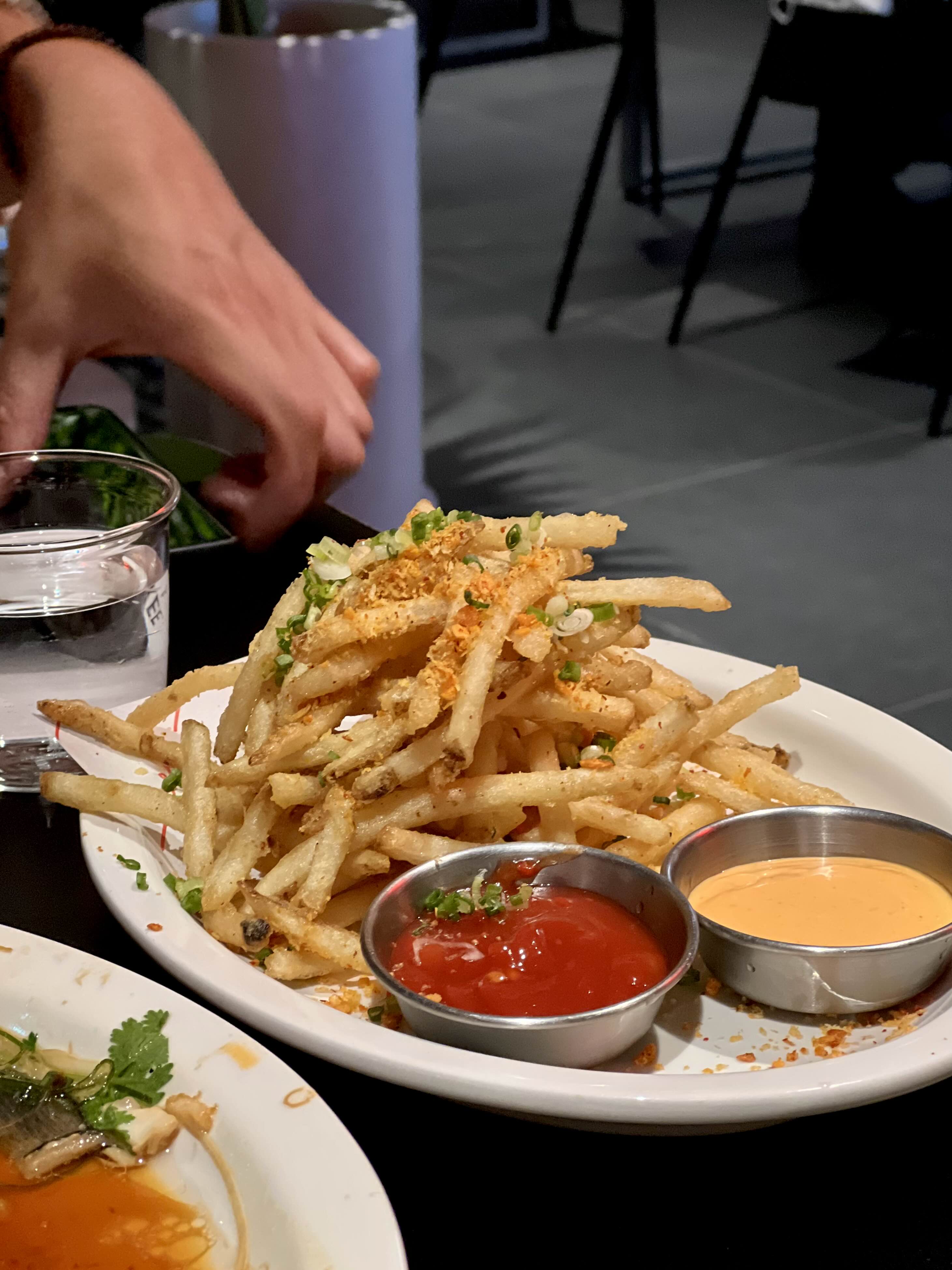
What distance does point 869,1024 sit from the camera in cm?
130

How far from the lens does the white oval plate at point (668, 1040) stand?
1.09 m

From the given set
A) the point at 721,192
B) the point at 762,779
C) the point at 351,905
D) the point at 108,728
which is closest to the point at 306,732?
the point at 351,905

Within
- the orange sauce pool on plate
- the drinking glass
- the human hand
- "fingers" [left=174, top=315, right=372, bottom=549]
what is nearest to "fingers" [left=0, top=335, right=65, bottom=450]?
the human hand

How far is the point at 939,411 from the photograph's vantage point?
19.0 feet

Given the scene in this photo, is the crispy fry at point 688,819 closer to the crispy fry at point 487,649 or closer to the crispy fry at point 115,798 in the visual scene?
the crispy fry at point 487,649

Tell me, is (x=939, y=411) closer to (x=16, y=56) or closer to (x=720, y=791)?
(x=16, y=56)

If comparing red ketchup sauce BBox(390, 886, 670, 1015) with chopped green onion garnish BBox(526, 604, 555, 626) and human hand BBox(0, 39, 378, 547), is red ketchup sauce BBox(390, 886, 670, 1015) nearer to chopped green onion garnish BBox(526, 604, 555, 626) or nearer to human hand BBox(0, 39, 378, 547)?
chopped green onion garnish BBox(526, 604, 555, 626)

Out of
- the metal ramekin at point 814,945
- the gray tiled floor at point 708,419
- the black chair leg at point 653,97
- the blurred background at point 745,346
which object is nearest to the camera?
the metal ramekin at point 814,945

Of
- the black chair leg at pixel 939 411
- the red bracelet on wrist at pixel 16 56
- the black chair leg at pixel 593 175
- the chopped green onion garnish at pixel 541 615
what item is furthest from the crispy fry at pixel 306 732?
the black chair leg at pixel 593 175

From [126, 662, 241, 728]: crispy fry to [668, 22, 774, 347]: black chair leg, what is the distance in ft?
17.5

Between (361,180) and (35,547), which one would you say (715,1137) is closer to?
(35,547)

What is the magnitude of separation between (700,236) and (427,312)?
154cm

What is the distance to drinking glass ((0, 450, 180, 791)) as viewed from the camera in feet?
5.06

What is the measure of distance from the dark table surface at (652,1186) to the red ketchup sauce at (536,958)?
99 mm
